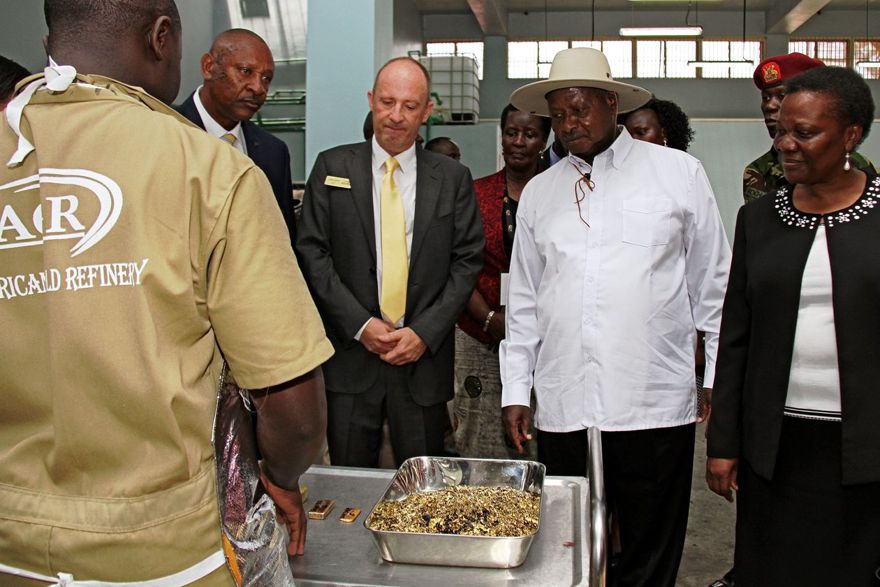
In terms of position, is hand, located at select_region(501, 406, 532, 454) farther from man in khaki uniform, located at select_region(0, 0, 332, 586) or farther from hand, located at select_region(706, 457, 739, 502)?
man in khaki uniform, located at select_region(0, 0, 332, 586)

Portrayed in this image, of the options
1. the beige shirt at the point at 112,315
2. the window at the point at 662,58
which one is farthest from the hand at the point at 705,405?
the window at the point at 662,58

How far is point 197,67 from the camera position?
5.73 meters

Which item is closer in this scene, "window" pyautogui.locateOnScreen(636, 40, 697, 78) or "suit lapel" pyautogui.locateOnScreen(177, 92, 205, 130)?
"suit lapel" pyautogui.locateOnScreen(177, 92, 205, 130)

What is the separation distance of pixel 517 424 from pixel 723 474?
54cm

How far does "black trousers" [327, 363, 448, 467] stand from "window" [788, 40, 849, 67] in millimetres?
12896

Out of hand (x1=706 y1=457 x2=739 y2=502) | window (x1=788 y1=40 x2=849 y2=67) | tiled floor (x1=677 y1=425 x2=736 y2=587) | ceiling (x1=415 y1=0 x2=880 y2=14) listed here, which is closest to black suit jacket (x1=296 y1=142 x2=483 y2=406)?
hand (x1=706 y1=457 x2=739 y2=502)

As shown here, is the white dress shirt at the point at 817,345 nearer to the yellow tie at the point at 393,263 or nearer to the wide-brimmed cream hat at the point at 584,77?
the wide-brimmed cream hat at the point at 584,77

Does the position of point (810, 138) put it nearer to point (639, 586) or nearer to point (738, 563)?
point (738, 563)

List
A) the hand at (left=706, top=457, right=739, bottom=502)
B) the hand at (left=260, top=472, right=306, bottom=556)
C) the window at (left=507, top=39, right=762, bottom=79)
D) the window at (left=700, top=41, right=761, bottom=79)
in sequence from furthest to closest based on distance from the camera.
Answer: the window at (left=507, top=39, right=762, bottom=79) < the window at (left=700, top=41, right=761, bottom=79) < the hand at (left=706, top=457, right=739, bottom=502) < the hand at (left=260, top=472, right=306, bottom=556)

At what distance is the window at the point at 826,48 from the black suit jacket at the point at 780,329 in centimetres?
1278

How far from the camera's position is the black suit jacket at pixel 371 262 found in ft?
7.41

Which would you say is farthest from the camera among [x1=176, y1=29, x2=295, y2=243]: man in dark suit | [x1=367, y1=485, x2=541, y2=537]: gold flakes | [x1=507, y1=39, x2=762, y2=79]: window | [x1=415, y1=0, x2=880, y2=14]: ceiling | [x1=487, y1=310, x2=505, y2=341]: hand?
[x1=507, y1=39, x2=762, y2=79]: window

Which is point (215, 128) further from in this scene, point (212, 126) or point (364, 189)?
point (364, 189)

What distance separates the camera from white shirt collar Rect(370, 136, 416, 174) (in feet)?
7.93
